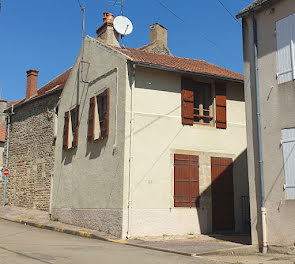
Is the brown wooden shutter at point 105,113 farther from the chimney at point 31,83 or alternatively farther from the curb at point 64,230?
the chimney at point 31,83

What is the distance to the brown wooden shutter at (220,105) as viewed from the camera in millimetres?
12859

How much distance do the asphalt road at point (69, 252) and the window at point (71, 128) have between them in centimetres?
419

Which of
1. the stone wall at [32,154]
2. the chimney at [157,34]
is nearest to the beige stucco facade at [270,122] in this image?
the stone wall at [32,154]

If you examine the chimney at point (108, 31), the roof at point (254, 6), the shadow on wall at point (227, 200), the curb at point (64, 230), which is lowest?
the curb at point (64, 230)

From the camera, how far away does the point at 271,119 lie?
8945mm

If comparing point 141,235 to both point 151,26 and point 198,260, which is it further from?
point 151,26

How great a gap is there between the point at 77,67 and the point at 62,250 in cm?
806

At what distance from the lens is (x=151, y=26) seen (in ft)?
70.3

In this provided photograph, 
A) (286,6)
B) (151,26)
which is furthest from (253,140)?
(151,26)

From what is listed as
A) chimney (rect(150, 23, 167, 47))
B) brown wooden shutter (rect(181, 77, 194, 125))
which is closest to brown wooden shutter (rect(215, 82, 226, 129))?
brown wooden shutter (rect(181, 77, 194, 125))

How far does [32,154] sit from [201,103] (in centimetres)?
883

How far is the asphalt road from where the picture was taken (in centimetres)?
706

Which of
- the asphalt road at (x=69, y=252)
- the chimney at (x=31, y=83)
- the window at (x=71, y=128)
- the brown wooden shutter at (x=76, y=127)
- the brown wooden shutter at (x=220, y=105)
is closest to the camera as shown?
the asphalt road at (x=69, y=252)

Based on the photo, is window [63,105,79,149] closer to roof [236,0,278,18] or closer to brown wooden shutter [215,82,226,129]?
brown wooden shutter [215,82,226,129]
